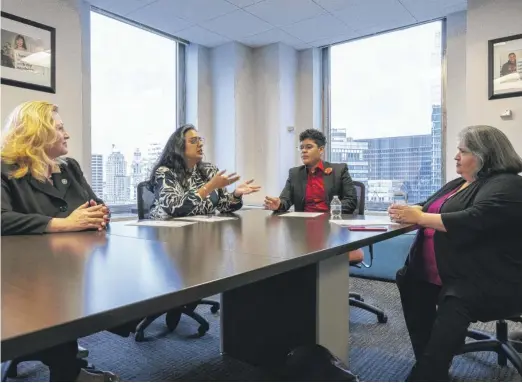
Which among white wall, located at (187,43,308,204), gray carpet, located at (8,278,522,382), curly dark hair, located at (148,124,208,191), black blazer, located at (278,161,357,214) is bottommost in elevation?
gray carpet, located at (8,278,522,382)

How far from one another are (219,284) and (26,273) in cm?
42

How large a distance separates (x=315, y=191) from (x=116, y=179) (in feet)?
6.85

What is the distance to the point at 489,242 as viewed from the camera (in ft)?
4.83

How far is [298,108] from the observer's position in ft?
15.1

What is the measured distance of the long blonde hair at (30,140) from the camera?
1557mm

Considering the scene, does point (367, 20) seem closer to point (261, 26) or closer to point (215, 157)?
point (261, 26)

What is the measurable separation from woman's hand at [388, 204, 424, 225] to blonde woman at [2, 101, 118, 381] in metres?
1.28

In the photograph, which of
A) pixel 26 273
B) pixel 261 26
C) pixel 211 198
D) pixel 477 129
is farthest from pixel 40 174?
pixel 261 26

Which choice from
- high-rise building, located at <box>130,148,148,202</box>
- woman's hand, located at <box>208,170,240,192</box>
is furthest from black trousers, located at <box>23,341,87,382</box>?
high-rise building, located at <box>130,148,148,202</box>

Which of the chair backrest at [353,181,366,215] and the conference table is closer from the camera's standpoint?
the conference table

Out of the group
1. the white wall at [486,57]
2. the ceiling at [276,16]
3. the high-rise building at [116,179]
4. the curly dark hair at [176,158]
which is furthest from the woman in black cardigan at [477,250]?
the high-rise building at [116,179]

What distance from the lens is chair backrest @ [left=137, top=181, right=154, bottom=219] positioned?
238 cm

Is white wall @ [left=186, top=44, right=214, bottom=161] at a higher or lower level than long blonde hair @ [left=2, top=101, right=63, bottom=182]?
higher

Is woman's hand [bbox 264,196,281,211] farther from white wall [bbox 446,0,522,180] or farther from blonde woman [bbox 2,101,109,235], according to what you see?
white wall [bbox 446,0,522,180]
